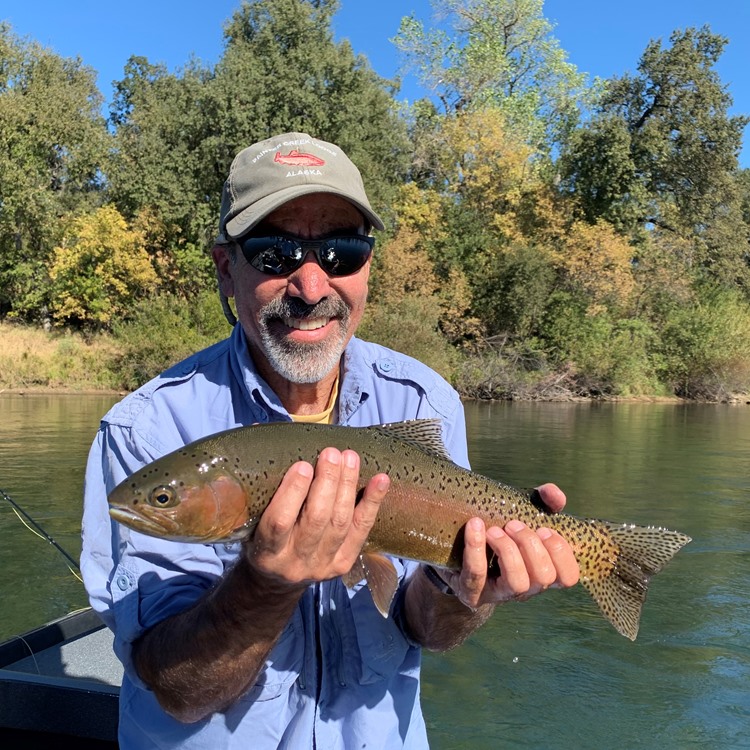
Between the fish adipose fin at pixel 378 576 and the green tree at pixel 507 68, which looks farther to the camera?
the green tree at pixel 507 68

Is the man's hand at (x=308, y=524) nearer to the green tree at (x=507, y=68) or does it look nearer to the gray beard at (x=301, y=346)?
the gray beard at (x=301, y=346)

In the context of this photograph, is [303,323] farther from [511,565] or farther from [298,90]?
[298,90]

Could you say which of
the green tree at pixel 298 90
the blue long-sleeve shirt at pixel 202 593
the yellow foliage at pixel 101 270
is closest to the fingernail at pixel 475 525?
the blue long-sleeve shirt at pixel 202 593

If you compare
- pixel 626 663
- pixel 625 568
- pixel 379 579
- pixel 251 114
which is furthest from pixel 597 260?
pixel 379 579

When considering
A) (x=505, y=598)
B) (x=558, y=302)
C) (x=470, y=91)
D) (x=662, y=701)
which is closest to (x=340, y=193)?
(x=505, y=598)

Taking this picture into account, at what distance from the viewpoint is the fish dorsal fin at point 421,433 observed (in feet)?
8.05

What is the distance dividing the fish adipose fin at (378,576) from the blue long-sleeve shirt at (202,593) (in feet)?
0.66

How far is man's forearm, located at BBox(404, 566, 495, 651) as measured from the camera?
2.47 m

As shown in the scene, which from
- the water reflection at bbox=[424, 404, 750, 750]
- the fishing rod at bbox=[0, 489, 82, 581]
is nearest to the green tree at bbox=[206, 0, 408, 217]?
the water reflection at bbox=[424, 404, 750, 750]

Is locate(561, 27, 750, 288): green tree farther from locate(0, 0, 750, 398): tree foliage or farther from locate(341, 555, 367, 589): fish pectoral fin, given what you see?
locate(341, 555, 367, 589): fish pectoral fin

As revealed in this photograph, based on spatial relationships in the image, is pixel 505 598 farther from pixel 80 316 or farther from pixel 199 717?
pixel 80 316

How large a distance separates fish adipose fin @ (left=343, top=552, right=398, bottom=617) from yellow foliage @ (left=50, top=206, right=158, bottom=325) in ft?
114

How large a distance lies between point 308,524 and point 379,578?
42 centimetres

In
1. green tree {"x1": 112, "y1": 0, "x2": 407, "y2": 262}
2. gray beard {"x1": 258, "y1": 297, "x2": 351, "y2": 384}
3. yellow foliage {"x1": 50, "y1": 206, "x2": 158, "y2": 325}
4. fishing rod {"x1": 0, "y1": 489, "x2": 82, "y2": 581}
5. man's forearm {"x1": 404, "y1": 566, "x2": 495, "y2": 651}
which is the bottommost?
fishing rod {"x1": 0, "y1": 489, "x2": 82, "y2": 581}
